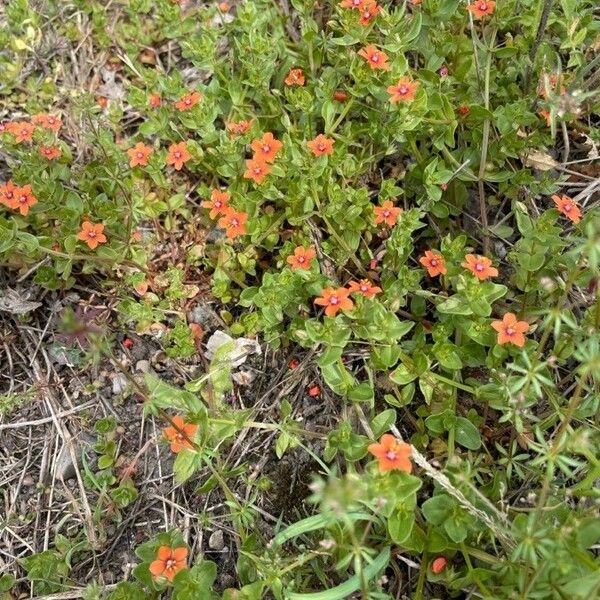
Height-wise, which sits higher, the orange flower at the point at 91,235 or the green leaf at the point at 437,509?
the orange flower at the point at 91,235

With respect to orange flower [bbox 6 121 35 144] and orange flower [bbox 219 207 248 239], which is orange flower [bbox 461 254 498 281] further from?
orange flower [bbox 6 121 35 144]

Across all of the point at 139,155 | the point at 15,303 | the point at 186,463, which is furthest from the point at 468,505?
the point at 15,303

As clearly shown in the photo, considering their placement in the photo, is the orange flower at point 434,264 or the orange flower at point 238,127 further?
the orange flower at point 238,127

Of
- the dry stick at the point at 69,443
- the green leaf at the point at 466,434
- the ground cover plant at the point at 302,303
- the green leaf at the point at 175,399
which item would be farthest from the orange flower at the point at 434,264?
the dry stick at the point at 69,443

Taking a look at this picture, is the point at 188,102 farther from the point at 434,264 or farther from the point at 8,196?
the point at 434,264

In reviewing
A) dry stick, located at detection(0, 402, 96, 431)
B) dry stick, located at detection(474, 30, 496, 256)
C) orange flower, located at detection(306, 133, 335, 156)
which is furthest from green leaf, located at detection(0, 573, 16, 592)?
dry stick, located at detection(474, 30, 496, 256)

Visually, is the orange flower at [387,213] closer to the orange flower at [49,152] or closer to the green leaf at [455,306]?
the green leaf at [455,306]
